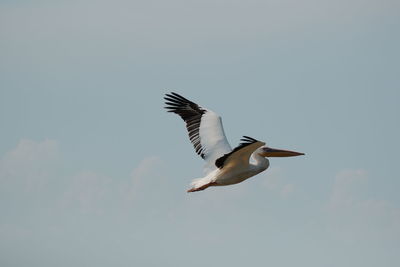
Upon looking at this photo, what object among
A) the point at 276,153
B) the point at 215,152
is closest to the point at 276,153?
the point at 276,153

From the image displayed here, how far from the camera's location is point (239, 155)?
594 inches

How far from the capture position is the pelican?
1556 cm

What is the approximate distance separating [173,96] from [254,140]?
458 centimetres

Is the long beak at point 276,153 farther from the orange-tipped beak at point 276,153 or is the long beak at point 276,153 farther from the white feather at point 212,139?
the white feather at point 212,139

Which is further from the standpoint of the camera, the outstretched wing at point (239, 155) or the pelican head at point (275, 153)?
the pelican head at point (275, 153)

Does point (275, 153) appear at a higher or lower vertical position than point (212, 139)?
lower

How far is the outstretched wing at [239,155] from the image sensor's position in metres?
13.8

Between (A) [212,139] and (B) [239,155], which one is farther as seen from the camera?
(A) [212,139]

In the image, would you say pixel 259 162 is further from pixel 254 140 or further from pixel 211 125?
pixel 254 140

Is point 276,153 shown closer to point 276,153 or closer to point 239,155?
point 276,153

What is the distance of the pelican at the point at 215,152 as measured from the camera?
15562 mm

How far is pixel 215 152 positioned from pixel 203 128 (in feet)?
2.37

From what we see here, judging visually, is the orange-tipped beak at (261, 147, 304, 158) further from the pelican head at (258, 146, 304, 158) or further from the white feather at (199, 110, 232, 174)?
the white feather at (199, 110, 232, 174)

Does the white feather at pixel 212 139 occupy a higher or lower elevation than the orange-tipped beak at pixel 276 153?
higher
